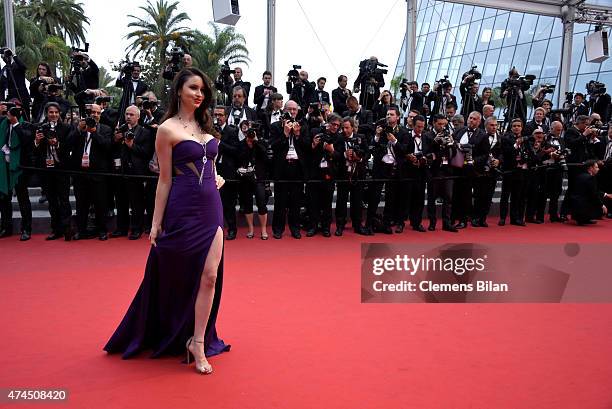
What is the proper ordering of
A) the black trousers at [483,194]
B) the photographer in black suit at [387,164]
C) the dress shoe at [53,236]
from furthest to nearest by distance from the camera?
the black trousers at [483,194]
the photographer in black suit at [387,164]
the dress shoe at [53,236]

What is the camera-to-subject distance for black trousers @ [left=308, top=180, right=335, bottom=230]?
793 cm

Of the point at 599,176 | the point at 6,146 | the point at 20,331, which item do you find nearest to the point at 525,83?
the point at 599,176

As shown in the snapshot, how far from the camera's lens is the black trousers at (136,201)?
749 cm

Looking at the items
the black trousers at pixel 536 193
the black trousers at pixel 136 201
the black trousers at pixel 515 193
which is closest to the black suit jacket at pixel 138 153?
the black trousers at pixel 136 201

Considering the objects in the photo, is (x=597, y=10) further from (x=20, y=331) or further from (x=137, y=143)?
(x=20, y=331)

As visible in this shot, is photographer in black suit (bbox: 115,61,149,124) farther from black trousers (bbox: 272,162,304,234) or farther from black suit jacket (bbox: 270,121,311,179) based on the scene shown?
black trousers (bbox: 272,162,304,234)

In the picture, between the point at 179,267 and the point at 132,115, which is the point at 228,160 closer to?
the point at 132,115

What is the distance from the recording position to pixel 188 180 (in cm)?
326

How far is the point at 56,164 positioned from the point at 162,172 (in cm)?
482

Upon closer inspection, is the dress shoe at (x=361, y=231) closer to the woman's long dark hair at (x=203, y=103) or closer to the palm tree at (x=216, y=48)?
the woman's long dark hair at (x=203, y=103)

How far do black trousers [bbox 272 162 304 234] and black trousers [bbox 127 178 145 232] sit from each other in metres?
1.76

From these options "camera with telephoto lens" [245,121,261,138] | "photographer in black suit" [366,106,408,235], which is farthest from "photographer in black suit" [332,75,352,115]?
"camera with telephoto lens" [245,121,261,138]

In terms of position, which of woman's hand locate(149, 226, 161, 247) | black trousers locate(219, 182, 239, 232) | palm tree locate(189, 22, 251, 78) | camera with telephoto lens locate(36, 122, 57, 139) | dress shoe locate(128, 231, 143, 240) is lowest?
dress shoe locate(128, 231, 143, 240)

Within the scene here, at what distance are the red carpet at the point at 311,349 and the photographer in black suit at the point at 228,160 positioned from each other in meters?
1.94
